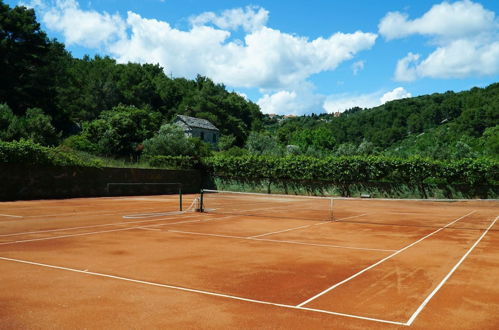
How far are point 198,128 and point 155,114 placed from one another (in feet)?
25.3

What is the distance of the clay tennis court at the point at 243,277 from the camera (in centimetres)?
563

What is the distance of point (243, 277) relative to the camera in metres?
7.82

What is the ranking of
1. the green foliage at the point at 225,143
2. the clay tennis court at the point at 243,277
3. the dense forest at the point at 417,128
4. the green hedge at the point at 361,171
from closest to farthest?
the clay tennis court at the point at 243,277 → the green hedge at the point at 361,171 → the dense forest at the point at 417,128 → the green foliage at the point at 225,143

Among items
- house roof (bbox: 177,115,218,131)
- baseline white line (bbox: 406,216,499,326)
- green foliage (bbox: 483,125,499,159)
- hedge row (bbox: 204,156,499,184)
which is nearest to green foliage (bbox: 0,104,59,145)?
hedge row (bbox: 204,156,499,184)

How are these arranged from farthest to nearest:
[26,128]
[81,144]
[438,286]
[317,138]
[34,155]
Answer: [317,138]
[81,144]
[26,128]
[34,155]
[438,286]

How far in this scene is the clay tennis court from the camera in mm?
5629

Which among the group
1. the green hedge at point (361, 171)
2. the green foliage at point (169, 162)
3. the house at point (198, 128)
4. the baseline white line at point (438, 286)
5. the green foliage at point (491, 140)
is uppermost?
the house at point (198, 128)

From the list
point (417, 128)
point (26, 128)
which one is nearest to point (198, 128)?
point (26, 128)

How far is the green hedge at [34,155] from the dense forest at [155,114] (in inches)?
390

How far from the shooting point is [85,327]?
17.0 ft

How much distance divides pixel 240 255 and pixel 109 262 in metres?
2.84

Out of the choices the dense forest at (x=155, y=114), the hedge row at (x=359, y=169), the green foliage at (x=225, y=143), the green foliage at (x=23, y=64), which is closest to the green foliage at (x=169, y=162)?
the hedge row at (x=359, y=169)

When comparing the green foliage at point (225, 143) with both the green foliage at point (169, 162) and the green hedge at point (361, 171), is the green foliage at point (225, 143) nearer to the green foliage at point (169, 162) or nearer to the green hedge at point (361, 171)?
the green hedge at point (361, 171)

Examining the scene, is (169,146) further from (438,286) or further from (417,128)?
(417,128)
